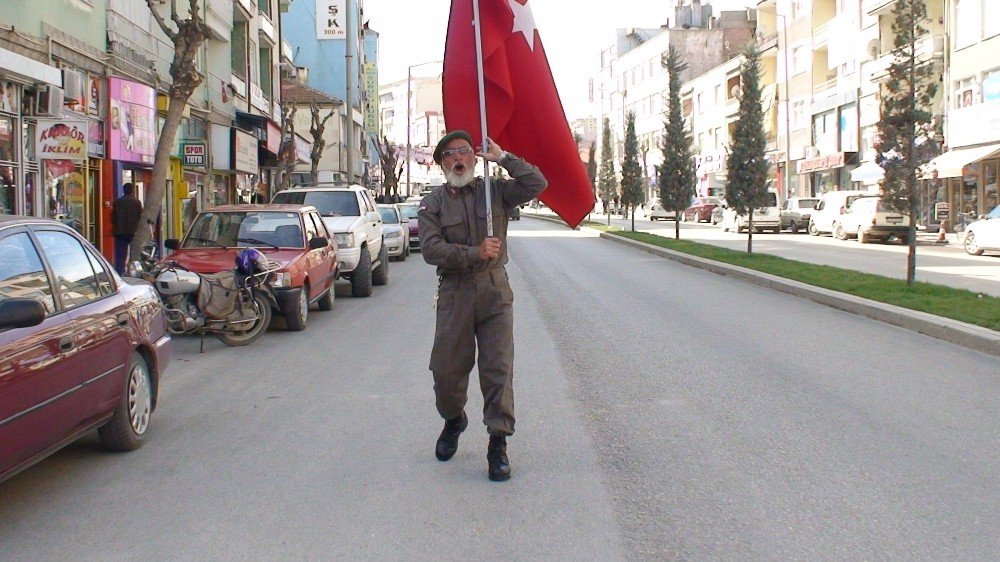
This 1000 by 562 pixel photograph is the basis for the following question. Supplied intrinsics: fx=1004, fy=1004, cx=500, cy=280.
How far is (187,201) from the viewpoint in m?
26.3

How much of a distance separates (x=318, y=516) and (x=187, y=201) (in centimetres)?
2281

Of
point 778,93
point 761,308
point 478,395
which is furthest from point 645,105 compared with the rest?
point 478,395

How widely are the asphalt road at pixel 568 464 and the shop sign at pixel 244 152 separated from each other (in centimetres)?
1858

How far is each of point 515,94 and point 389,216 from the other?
68.6ft

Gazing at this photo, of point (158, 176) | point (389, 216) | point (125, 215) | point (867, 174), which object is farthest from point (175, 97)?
point (867, 174)

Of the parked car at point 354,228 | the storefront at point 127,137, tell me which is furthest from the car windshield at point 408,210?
the parked car at point 354,228

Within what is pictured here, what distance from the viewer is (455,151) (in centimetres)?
556

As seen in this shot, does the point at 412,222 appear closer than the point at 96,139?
No

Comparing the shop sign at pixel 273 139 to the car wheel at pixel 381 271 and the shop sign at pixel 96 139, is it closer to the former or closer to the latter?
the shop sign at pixel 96 139

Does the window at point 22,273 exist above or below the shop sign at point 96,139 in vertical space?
below

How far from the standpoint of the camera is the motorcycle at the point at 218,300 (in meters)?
10.6

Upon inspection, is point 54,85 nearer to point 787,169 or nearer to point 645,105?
point 787,169

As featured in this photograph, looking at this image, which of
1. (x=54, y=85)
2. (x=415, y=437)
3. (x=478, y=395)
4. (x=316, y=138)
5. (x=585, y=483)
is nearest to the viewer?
(x=585, y=483)

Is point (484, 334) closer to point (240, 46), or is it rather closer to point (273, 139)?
point (240, 46)
